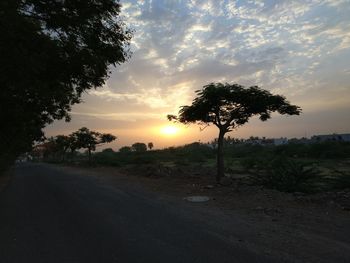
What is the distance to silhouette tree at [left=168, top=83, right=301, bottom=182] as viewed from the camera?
1633 centimetres

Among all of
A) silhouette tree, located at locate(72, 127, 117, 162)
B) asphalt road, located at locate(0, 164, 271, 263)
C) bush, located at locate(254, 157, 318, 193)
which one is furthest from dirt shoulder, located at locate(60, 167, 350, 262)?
silhouette tree, located at locate(72, 127, 117, 162)

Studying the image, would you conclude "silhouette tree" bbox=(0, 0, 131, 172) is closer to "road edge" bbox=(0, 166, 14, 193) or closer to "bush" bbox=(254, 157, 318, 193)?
"bush" bbox=(254, 157, 318, 193)

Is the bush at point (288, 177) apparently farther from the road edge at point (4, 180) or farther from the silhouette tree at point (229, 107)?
the road edge at point (4, 180)

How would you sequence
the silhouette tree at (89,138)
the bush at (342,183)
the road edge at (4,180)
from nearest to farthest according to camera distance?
the bush at (342,183), the road edge at (4,180), the silhouette tree at (89,138)

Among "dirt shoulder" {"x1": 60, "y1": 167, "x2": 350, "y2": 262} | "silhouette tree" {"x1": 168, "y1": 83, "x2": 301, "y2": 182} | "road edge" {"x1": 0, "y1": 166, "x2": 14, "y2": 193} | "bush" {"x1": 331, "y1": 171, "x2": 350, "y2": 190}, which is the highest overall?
"silhouette tree" {"x1": 168, "y1": 83, "x2": 301, "y2": 182}

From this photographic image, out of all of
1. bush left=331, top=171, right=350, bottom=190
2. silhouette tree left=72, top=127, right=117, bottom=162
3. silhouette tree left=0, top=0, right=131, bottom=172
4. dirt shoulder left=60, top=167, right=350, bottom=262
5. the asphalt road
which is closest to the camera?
the asphalt road

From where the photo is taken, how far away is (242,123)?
18.2 metres

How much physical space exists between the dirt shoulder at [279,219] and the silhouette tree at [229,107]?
3855mm

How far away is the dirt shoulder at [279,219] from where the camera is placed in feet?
21.0

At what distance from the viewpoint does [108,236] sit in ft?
25.0

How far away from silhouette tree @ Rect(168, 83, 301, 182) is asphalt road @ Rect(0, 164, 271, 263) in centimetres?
622

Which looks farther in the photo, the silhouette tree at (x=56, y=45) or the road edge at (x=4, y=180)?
the road edge at (x=4, y=180)

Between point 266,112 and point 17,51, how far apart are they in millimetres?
11759

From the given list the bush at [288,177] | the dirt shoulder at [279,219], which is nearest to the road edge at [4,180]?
the dirt shoulder at [279,219]
